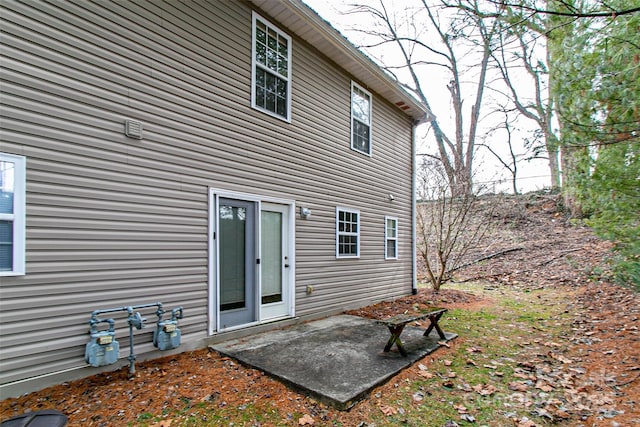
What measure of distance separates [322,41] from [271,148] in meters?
2.58

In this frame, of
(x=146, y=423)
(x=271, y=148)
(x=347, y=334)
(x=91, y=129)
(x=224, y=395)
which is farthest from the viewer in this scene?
(x=271, y=148)

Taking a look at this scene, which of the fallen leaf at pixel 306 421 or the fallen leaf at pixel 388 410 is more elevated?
the fallen leaf at pixel 306 421

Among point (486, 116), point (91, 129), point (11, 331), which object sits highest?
point (486, 116)

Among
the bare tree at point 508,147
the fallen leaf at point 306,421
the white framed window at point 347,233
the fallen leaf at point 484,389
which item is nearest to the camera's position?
the fallen leaf at point 306,421

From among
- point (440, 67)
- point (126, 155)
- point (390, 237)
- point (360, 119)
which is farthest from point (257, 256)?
point (440, 67)

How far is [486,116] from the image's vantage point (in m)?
16.8

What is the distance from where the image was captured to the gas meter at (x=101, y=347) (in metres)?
3.43

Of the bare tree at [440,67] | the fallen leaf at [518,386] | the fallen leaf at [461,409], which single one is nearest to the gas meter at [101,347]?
the fallen leaf at [461,409]

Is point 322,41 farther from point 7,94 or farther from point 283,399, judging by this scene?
point 283,399

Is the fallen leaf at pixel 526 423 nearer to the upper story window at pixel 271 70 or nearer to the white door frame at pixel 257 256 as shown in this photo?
the white door frame at pixel 257 256

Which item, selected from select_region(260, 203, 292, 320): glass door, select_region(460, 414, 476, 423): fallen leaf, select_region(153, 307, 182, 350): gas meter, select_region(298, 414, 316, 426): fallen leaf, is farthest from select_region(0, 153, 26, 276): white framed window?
select_region(460, 414, 476, 423): fallen leaf

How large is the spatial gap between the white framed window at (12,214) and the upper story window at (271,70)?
323 centimetres

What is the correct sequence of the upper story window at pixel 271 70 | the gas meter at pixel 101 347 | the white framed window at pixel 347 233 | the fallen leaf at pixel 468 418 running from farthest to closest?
the white framed window at pixel 347 233 < the upper story window at pixel 271 70 < the gas meter at pixel 101 347 < the fallen leaf at pixel 468 418

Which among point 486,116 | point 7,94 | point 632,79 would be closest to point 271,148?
point 7,94
